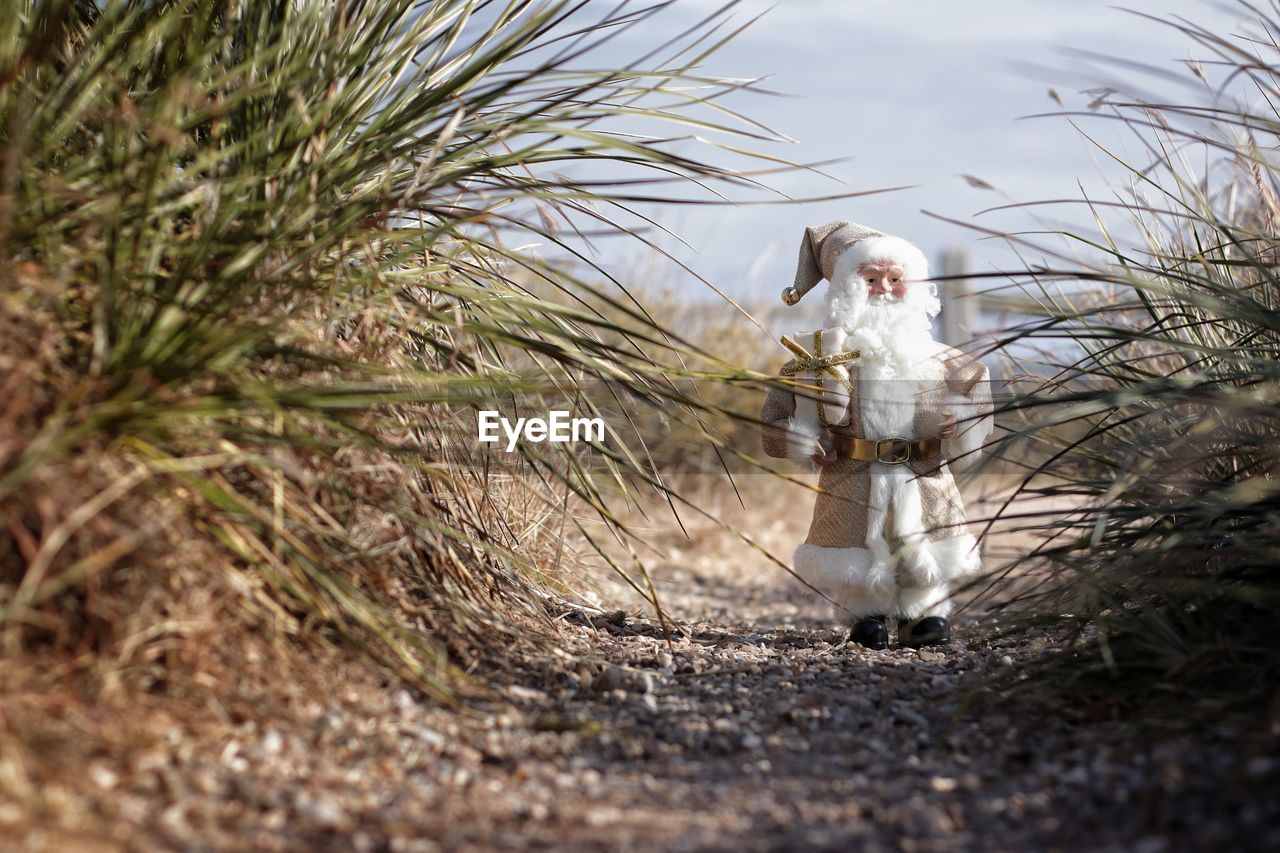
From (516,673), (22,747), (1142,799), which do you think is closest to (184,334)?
(22,747)

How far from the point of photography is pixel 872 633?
273cm

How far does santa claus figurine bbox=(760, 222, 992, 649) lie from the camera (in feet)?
8.82

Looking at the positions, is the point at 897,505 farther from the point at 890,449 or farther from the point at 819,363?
the point at 819,363

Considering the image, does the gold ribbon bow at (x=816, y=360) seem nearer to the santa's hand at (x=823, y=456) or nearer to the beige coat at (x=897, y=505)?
the beige coat at (x=897, y=505)

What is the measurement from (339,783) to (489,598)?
30.1 inches

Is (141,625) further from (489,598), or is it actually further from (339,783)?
(489,598)

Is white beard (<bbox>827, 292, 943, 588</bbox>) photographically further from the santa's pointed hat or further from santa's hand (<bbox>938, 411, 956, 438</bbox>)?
the santa's pointed hat

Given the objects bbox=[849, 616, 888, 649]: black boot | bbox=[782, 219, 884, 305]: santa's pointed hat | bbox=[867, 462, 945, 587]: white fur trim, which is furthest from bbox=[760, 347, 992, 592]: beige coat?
bbox=[782, 219, 884, 305]: santa's pointed hat

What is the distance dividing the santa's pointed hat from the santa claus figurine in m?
0.09

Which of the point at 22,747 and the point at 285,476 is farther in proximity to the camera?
the point at 285,476

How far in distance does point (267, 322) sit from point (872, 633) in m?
1.63

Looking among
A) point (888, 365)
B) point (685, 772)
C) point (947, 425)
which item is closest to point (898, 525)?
point (947, 425)

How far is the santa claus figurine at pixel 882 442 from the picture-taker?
2.69 meters

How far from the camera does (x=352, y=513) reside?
1.96 meters
